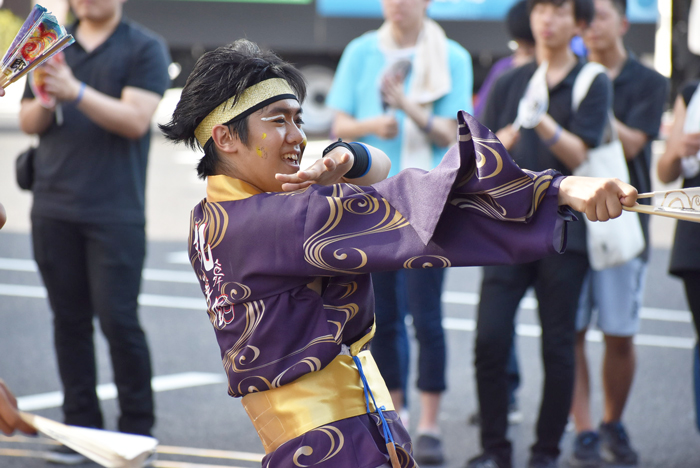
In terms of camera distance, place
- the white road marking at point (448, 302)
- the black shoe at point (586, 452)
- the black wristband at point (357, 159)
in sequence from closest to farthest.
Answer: the black wristband at point (357, 159) < the black shoe at point (586, 452) < the white road marking at point (448, 302)

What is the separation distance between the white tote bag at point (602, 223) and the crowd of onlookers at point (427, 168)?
0.03m

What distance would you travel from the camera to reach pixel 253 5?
12211mm

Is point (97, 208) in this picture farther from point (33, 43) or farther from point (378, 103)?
point (33, 43)

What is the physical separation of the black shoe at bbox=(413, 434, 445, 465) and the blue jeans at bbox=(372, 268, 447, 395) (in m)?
0.22

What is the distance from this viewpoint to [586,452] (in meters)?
3.50

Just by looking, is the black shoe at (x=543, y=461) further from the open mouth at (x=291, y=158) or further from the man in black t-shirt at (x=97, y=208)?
the open mouth at (x=291, y=158)

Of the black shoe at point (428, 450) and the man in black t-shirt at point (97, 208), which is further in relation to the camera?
the black shoe at point (428, 450)

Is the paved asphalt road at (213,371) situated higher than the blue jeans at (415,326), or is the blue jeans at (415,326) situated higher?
the blue jeans at (415,326)

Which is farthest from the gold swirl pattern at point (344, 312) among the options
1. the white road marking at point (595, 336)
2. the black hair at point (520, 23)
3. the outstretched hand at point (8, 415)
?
the white road marking at point (595, 336)

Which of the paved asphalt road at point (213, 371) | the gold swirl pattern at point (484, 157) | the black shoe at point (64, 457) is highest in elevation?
the gold swirl pattern at point (484, 157)

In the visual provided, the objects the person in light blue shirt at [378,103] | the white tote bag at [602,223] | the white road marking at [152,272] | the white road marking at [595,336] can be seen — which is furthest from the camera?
the white road marking at [152,272]

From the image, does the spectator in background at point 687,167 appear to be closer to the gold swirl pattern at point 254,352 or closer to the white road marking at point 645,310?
the gold swirl pattern at point 254,352

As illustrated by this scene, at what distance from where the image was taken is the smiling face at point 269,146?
6.10ft

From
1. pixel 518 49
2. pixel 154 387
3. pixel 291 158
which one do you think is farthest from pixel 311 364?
pixel 518 49
